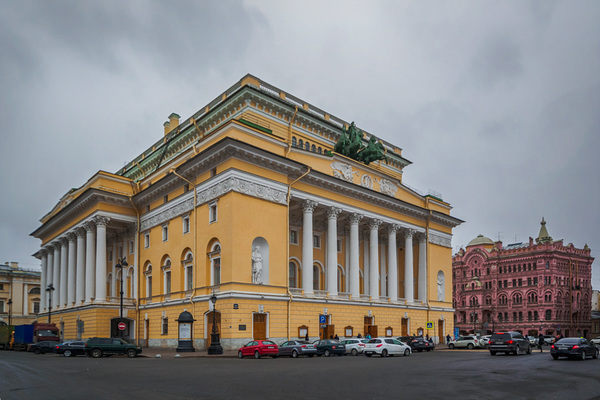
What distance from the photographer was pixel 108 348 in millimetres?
33906

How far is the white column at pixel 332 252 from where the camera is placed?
42.8 m

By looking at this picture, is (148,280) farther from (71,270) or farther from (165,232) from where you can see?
(71,270)

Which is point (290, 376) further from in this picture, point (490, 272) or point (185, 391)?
point (490, 272)

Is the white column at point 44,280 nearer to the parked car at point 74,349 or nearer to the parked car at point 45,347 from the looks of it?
the parked car at point 45,347

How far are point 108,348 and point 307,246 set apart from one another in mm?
15519

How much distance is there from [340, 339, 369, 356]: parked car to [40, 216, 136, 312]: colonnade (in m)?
21.4

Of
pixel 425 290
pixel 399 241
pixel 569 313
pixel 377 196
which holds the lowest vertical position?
pixel 569 313

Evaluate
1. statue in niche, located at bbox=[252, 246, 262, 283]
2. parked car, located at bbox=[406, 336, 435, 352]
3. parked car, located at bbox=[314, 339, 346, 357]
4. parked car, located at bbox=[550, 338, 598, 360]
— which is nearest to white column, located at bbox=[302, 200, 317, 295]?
statue in niche, located at bbox=[252, 246, 262, 283]

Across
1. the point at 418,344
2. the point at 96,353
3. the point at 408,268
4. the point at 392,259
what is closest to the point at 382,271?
the point at 408,268

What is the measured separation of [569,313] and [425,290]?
58157 millimetres

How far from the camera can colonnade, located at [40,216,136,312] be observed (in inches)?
1816

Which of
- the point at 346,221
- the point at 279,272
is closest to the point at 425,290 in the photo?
the point at 346,221

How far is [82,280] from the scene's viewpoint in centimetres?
4928

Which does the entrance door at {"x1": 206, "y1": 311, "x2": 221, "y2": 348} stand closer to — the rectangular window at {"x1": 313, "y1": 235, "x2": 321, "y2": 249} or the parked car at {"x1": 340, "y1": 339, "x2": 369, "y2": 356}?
the parked car at {"x1": 340, "y1": 339, "x2": 369, "y2": 356}
